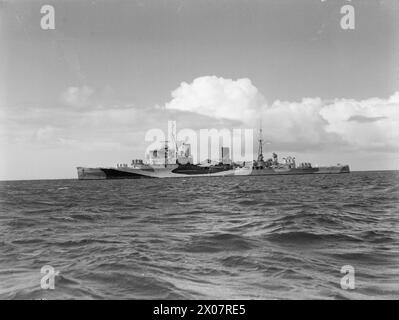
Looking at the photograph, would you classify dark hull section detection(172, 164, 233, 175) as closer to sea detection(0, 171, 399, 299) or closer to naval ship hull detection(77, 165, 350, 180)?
naval ship hull detection(77, 165, 350, 180)

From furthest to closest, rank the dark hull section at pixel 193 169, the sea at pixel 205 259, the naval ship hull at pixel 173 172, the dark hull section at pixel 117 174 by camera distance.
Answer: the dark hull section at pixel 193 169, the naval ship hull at pixel 173 172, the dark hull section at pixel 117 174, the sea at pixel 205 259

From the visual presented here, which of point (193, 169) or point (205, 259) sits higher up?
point (193, 169)

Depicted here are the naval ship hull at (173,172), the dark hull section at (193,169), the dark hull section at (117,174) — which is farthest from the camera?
the dark hull section at (193,169)

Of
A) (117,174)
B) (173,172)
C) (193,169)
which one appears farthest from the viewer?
(193,169)

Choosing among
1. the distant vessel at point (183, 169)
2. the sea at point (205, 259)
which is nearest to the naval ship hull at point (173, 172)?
the distant vessel at point (183, 169)

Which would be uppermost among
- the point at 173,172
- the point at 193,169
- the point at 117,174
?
the point at 193,169

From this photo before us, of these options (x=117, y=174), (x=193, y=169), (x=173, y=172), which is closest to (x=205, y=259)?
(x=117, y=174)

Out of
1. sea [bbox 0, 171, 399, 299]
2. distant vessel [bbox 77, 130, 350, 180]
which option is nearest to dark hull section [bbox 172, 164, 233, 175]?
distant vessel [bbox 77, 130, 350, 180]

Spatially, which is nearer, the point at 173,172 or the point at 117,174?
the point at 117,174

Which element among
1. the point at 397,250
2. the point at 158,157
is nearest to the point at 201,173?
the point at 158,157

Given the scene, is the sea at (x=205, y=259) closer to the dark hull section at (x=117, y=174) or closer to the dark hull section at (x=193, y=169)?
the dark hull section at (x=117, y=174)

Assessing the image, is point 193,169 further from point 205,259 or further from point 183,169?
point 205,259

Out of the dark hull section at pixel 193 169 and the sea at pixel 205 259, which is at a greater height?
the dark hull section at pixel 193 169

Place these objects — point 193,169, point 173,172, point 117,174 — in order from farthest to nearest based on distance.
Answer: point 193,169 → point 173,172 → point 117,174
